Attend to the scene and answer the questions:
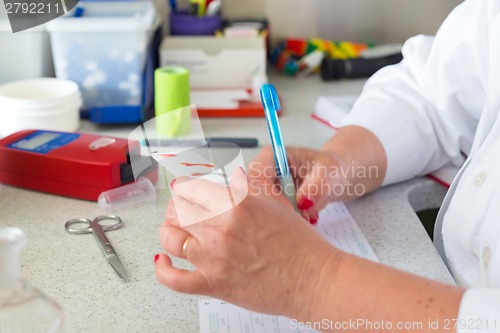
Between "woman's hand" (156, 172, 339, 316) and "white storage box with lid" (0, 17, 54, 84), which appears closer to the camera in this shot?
"woman's hand" (156, 172, 339, 316)

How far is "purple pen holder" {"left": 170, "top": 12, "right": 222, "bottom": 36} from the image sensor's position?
154 centimetres

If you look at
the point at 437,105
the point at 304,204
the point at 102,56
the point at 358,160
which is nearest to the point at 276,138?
the point at 304,204

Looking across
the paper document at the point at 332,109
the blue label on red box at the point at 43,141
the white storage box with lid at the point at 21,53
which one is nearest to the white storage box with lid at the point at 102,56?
the white storage box with lid at the point at 21,53

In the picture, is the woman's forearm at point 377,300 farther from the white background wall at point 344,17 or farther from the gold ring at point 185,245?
the white background wall at point 344,17

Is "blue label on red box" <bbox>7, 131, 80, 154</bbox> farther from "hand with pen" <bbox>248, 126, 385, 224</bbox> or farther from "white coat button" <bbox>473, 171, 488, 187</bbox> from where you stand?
"white coat button" <bbox>473, 171, 488, 187</bbox>

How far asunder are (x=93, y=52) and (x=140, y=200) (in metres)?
0.45

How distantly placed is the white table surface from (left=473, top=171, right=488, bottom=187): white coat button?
95mm

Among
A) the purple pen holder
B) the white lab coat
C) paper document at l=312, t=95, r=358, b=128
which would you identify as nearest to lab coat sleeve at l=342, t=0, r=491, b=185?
the white lab coat

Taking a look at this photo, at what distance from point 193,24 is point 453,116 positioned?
0.77 m

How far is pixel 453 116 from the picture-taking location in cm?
97

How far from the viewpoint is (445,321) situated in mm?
551

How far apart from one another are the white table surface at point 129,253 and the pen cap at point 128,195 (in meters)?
0.01

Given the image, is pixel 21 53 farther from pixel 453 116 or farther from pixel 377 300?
pixel 377 300

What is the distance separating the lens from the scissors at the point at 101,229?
0.74m
